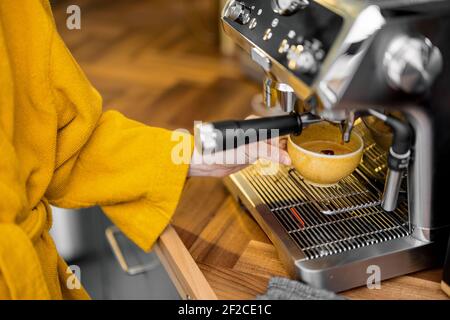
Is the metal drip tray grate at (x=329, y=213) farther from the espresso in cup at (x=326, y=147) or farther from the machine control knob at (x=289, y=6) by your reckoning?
the machine control knob at (x=289, y=6)

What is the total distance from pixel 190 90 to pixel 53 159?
31.8 inches

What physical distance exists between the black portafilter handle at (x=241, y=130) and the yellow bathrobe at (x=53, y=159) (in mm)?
147

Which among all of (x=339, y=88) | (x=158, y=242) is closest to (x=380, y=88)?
(x=339, y=88)

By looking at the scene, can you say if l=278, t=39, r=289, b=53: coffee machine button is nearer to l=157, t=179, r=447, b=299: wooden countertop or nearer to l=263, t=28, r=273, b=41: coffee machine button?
l=263, t=28, r=273, b=41: coffee machine button

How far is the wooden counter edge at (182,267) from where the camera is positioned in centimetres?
69

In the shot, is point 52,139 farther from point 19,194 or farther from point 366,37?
point 366,37

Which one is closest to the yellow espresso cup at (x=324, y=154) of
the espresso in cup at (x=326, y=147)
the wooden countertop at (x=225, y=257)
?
the espresso in cup at (x=326, y=147)

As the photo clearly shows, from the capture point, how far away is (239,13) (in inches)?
29.6

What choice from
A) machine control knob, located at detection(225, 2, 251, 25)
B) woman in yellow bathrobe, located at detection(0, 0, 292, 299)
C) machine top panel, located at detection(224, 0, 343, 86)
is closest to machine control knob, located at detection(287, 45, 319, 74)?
machine top panel, located at detection(224, 0, 343, 86)

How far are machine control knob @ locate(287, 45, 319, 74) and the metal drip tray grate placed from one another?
222mm

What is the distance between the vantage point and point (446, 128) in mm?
641

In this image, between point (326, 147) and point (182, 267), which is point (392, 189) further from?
point (182, 267)

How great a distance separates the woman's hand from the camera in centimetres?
79

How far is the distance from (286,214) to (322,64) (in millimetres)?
245
